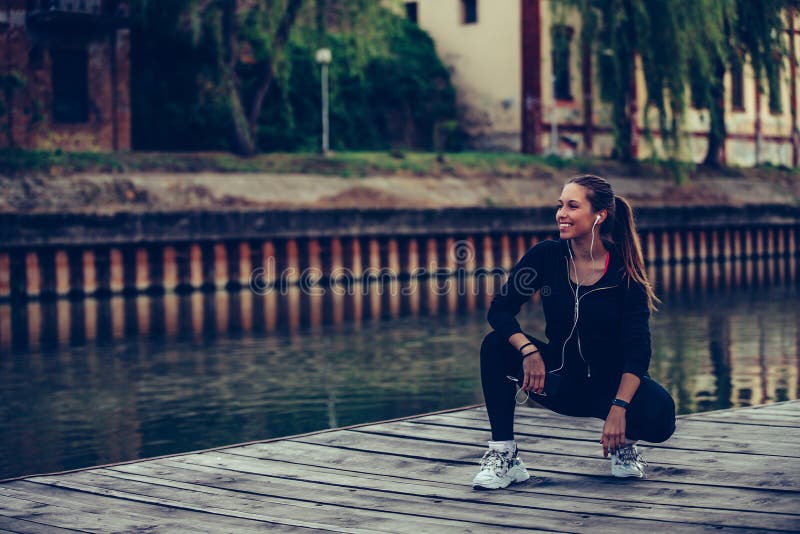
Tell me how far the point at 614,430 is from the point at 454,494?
2.46 ft

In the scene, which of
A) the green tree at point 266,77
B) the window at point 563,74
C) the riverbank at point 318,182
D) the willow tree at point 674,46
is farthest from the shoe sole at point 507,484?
the window at point 563,74

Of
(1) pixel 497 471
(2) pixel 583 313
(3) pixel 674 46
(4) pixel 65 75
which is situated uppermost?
(3) pixel 674 46

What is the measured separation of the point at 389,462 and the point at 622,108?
26078 mm

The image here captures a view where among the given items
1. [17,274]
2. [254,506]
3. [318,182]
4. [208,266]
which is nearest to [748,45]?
[318,182]

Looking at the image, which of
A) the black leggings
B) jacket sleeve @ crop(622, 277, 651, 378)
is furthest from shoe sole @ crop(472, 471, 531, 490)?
jacket sleeve @ crop(622, 277, 651, 378)

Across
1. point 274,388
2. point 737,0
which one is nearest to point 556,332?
point 274,388

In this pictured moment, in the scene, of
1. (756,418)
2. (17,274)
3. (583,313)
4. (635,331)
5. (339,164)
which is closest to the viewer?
(635,331)

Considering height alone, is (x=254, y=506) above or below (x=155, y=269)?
Answer: above

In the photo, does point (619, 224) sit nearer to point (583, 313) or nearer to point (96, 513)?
point (583, 313)

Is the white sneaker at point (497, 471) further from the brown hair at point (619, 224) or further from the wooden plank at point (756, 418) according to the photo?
the wooden plank at point (756, 418)

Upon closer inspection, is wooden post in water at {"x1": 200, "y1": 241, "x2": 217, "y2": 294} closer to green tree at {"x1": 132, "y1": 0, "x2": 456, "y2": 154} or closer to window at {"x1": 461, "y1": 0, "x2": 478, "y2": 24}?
green tree at {"x1": 132, "y1": 0, "x2": 456, "y2": 154}

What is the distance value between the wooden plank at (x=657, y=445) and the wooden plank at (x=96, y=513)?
6.80 feet

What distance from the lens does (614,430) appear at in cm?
530

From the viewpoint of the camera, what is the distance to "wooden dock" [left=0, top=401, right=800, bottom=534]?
5.01 m
